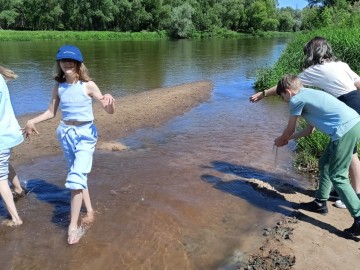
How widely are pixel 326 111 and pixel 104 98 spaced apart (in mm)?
2470

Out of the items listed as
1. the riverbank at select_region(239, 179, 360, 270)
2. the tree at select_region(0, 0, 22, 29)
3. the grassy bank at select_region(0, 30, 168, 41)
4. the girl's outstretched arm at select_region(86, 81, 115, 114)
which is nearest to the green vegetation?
the riverbank at select_region(239, 179, 360, 270)

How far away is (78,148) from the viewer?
4141 millimetres

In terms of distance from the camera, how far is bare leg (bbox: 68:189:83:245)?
4.16 m

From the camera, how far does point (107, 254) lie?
411 cm

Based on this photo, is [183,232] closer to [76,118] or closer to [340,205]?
[76,118]

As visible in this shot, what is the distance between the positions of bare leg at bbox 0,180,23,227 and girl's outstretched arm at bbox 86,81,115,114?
146 centimetres

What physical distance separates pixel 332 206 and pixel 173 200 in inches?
85.8

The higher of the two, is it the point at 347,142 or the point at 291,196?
the point at 347,142

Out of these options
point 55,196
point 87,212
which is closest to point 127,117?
point 55,196

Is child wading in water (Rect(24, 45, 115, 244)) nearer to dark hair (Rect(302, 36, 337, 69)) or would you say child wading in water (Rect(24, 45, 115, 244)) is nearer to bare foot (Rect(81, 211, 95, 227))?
bare foot (Rect(81, 211, 95, 227))

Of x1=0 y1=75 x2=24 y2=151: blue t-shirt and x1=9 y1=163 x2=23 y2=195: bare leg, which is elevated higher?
x1=0 y1=75 x2=24 y2=151: blue t-shirt

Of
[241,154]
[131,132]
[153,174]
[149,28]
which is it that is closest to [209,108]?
[131,132]

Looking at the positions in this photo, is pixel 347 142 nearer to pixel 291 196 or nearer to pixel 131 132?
pixel 291 196

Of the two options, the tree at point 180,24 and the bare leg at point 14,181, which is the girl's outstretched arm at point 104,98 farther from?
the tree at point 180,24
